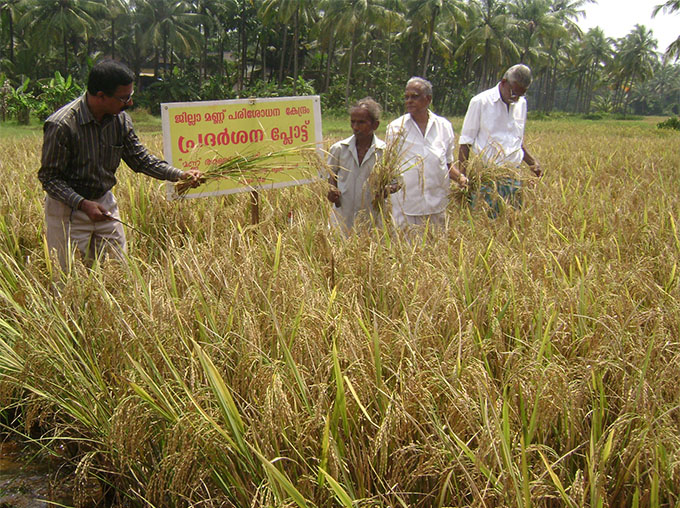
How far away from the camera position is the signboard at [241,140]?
2.85 metres

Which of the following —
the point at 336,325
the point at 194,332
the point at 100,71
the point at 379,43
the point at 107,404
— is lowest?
the point at 107,404

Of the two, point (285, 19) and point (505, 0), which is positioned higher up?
point (505, 0)

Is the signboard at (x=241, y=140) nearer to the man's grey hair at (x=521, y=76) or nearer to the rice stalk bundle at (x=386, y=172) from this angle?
the rice stalk bundle at (x=386, y=172)

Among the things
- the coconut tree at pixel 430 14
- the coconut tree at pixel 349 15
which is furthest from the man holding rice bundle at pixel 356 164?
the coconut tree at pixel 430 14

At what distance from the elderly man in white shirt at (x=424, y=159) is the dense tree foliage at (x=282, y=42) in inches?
853

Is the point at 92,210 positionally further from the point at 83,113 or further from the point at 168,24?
the point at 168,24

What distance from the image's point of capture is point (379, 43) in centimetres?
3434

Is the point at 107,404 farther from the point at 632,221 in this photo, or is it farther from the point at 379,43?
the point at 379,43

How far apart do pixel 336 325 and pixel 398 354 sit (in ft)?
0.62

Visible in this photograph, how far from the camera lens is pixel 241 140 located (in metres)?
3.03

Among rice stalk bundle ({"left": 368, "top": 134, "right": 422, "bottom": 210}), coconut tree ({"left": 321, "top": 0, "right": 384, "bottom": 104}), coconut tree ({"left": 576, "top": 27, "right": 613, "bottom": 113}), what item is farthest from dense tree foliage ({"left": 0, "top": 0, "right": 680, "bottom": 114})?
rice stalk bundle ({"left": 368, "top": 134, "right": 422, "bottom": 210})

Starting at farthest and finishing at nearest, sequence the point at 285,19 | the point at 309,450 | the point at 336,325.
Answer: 1. the point at 285,19
2. the point at 336,325
3. the point at 309,450

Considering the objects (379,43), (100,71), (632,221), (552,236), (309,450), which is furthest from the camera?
(379,43)

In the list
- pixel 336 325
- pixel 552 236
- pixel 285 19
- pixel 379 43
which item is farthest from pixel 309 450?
pixel 379 43
